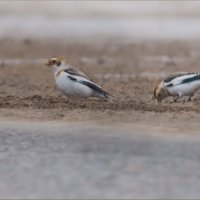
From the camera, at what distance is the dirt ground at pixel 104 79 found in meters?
10.7

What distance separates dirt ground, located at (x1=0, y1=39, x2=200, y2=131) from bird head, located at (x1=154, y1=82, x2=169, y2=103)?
101 mm

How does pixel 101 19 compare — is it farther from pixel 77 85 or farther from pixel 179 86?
pixel 77 85

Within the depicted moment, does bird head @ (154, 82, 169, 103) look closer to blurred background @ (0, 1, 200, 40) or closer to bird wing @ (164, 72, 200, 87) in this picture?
bird wing @ (164, 72, 200, 87)

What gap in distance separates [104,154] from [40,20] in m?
16.8

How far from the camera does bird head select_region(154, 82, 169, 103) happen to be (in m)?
11.8

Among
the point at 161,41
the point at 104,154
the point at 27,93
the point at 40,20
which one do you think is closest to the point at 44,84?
the point at 27,93

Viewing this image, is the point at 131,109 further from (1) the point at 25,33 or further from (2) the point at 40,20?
(2) the point at 40,20

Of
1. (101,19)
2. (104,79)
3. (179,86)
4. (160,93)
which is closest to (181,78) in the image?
(179,86)

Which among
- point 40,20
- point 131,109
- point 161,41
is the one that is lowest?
point 131,109

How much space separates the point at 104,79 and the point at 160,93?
362 cm

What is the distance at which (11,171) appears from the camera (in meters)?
8.27

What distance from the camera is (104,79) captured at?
15.4m

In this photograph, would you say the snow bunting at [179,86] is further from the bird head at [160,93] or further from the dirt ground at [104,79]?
the dirt ground at [104,79]

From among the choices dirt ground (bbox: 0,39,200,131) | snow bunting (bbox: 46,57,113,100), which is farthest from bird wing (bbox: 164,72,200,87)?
snow bunting (bbox: 46,57,113,100)
